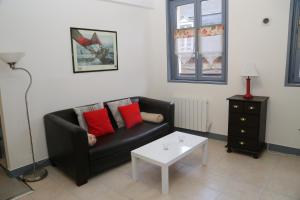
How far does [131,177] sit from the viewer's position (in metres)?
2.88

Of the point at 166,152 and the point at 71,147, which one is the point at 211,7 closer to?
the point at 166,152

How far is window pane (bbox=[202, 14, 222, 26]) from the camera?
3743 millimetres

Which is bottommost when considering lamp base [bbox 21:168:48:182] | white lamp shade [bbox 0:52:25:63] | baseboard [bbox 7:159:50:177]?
lamp base [bbox 21:168:48:182]

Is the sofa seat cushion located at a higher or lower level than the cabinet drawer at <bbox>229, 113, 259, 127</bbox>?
lower

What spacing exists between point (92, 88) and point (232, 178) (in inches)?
94.6

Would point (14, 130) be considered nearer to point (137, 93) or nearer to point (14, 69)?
point (14, 69)

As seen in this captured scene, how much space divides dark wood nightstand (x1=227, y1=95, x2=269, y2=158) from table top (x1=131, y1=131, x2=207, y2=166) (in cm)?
62

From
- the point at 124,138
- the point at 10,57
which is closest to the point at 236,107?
the point at 124,138

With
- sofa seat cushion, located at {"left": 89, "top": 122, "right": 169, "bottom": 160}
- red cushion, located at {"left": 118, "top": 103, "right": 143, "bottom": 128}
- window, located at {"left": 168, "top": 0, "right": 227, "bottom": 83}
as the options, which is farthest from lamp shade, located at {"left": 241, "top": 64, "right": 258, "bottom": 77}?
red cushion, located at {"left": 118, "top": 103, "right": 143, "bottom": 128}

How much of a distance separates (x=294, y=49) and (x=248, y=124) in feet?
3.91

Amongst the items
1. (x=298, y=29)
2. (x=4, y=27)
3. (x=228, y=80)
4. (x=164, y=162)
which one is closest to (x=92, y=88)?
(x=4, y=27)

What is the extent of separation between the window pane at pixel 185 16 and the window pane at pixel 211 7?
199 millimetres

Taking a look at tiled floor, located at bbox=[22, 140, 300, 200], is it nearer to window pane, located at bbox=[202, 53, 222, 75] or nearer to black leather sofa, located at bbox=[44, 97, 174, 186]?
black leather sofa, located at bbox=[44, 97, 174, 186]

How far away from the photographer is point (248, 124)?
10.5ft
